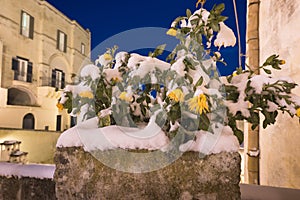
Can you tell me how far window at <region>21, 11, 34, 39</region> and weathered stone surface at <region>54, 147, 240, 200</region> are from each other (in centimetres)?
1815

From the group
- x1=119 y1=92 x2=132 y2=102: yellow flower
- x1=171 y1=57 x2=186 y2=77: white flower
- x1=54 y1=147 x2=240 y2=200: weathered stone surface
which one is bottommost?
x1=54 y1=147 x2=240 y2=200: weathered stone surface

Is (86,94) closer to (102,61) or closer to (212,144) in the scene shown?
(102,61)

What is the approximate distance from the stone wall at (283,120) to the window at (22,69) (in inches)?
647

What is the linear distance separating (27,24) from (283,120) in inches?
736

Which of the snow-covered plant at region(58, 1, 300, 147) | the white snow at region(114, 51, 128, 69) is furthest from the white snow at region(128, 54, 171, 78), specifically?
the white snow at region(114, 51, 128, 69)

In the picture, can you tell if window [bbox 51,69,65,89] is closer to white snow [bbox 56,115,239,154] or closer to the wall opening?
the wall opening

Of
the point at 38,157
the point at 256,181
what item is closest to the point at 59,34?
the point at 38,157

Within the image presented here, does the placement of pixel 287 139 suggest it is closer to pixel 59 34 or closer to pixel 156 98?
pixel 156 98

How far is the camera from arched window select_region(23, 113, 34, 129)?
1634cm

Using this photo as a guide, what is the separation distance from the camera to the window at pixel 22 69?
16.0 meters

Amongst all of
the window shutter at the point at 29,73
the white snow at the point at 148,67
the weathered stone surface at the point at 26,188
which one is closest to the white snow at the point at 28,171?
the weathered stone surface at the point at 26,188

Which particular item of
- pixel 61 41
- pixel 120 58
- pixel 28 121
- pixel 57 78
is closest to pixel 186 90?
pixel 120 58

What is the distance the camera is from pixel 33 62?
17.6m

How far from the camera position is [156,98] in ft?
6.07
